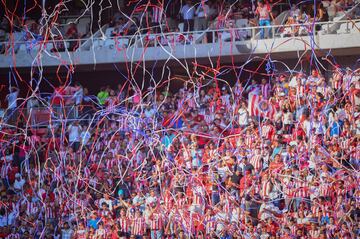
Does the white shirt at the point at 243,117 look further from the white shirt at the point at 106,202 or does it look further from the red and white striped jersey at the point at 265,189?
the white shirt at the point at 106,202

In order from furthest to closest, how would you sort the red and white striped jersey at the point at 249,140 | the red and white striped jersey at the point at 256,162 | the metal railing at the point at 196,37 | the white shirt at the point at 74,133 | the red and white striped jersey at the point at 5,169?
1. the metal railing at the point at 196,37
2. the white shirt at the point at 74,133
3. the red and white striped jersey at the point at 5,169
4. the red and white striped jersey at the point at 249,140
5. the red and white striped jersey at the point at 256,162

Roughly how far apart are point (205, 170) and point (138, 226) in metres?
1.85

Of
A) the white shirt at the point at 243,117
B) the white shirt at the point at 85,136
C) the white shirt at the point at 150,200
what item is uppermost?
the white shirt at the point at 243,117

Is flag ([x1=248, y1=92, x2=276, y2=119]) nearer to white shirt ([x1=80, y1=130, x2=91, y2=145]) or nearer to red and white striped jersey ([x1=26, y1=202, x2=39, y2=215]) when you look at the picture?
white shirt ([x1=80, y1=130, x2=91, y2=145])

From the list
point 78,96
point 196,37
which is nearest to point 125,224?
point 78,96

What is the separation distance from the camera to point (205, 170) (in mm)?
19016

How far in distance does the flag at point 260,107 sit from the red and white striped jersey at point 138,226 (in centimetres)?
373

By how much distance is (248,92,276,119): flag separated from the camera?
20.3m

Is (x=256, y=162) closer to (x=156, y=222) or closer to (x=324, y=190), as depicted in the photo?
(x=324, y=190)

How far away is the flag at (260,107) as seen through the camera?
66.5ft

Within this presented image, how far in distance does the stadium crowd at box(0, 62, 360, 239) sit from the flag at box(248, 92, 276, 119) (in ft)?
0.09

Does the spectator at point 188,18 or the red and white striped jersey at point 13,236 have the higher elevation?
the spectator at point 188,18

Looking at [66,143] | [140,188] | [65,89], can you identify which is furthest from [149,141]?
[65,89]

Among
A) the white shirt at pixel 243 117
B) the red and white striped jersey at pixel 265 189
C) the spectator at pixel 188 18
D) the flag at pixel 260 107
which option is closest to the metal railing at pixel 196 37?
the spectator at pixel 188 18
